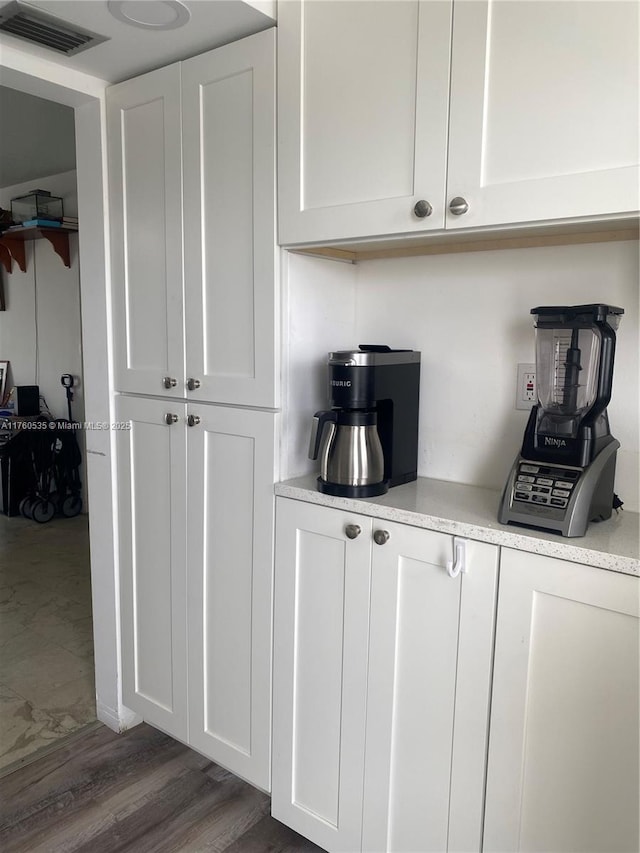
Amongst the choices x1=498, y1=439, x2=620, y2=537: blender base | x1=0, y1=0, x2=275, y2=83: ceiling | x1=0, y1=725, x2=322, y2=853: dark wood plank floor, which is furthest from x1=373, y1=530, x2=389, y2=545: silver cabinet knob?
x1=0, y1=0, x2=275, y2=83: ceiling

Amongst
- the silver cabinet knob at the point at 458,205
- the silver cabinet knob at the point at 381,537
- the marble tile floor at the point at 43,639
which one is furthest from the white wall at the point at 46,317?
the silver cabinet knob at the point at 458,205

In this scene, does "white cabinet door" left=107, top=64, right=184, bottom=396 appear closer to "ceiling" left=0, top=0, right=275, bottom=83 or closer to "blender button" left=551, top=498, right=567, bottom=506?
"ceiling" left=0, top=0, right=275, bottom=83

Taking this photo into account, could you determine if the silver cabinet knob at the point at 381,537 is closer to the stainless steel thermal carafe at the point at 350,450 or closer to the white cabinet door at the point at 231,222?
the stainless steel thermal carafe at the point at 350,450

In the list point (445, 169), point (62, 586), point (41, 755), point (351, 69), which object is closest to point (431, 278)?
point (445, 169)

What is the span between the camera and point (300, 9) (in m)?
1.59

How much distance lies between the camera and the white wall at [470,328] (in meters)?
1.53

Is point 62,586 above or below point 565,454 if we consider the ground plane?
below

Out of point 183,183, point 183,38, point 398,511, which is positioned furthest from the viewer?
point 183,183

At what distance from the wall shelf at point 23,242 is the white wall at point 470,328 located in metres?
3.33

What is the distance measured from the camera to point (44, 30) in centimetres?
170

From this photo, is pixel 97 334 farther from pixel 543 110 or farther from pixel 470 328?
pixel 543 110

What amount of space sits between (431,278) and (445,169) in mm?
448

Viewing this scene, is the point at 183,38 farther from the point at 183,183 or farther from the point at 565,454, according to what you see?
the point at 565,454

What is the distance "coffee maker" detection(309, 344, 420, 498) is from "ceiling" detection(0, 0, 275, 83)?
852mm
